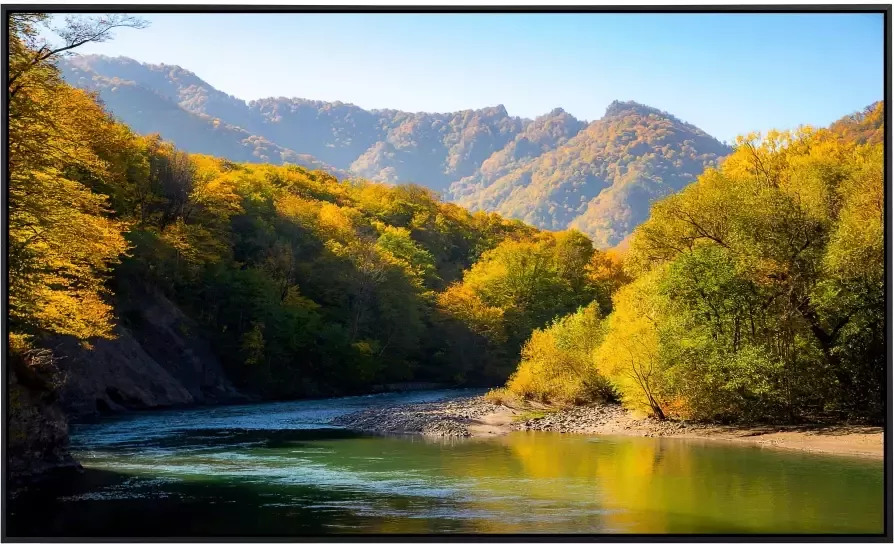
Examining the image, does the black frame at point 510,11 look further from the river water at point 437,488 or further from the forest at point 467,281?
the forest at point 467,281

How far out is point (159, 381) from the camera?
44.0m

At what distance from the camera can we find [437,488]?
790 inches

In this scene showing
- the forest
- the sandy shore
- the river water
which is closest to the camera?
the river water

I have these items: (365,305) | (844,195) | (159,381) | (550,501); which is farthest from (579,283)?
(550,501)

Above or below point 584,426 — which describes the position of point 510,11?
above

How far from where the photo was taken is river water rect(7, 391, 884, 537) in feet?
50.6

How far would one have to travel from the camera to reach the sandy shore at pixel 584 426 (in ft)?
87.2

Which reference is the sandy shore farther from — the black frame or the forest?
the black frame

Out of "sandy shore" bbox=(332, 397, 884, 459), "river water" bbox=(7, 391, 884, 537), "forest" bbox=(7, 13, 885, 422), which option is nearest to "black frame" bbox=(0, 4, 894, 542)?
"river water" bbox=(7, 391, 884, 537)

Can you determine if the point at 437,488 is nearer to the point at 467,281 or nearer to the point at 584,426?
the point at 584,426

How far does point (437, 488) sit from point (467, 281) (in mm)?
59817

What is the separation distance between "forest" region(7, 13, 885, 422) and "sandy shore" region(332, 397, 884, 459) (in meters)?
1.35

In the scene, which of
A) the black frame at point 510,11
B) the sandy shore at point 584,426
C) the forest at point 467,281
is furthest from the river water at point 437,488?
the forest at point 467,281

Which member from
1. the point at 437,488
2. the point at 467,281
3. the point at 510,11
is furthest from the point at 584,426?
the point at 467,281
